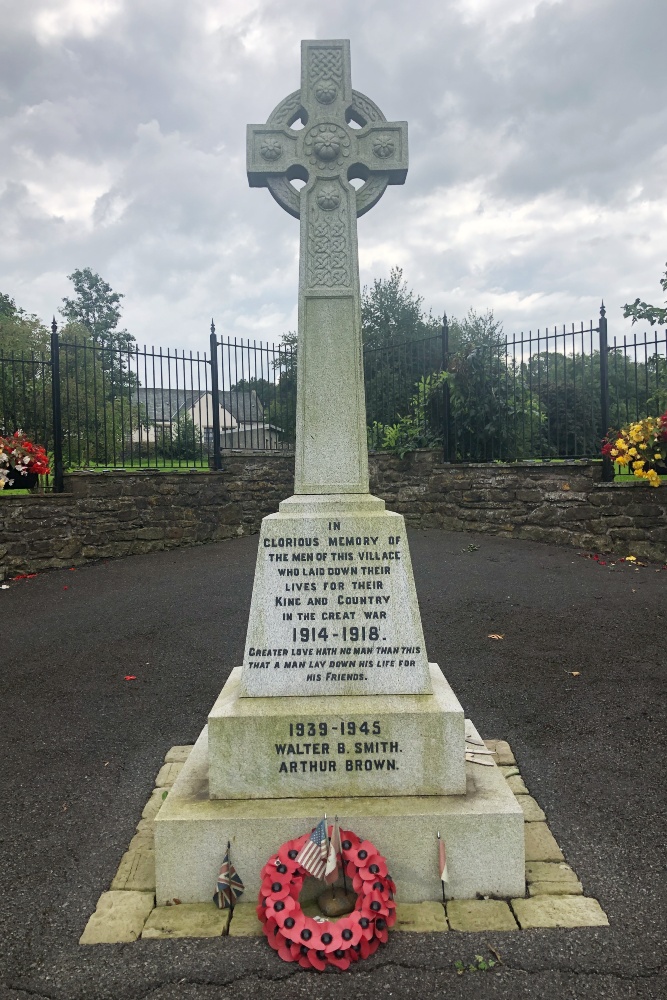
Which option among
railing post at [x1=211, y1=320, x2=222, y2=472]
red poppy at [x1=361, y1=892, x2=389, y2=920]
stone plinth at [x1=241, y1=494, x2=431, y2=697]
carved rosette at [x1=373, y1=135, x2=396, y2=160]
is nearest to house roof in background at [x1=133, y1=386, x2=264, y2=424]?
railing post at [x1=211, y1=320, x2=222, y2=472]

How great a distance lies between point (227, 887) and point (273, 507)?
8.79 metres

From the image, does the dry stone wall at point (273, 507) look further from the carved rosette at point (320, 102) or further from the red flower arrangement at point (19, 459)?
the carved rosette at point (320, 102)

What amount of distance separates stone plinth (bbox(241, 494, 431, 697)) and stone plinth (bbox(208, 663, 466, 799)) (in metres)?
0.15

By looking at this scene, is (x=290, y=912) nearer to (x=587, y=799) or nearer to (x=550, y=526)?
(x=587, y=799)

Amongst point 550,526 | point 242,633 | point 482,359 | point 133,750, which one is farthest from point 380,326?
point 133,750

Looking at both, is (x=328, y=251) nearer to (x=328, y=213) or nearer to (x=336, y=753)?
(x=328, y=213)

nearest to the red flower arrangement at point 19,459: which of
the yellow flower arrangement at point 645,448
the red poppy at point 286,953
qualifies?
the red poppy at point 286,953

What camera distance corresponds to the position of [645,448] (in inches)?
298

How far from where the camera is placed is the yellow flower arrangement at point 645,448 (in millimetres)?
7496

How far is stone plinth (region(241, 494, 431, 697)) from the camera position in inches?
94.8

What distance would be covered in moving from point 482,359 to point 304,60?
7574 mm

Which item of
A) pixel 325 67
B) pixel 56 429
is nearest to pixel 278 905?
pixel 325 67

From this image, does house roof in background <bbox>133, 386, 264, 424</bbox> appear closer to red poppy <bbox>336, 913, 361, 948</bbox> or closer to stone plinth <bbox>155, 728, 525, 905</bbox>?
stone plinth <bbox>155, 728, 525, 905</bbox>

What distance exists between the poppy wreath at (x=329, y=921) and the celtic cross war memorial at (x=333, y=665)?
0.38 ft
